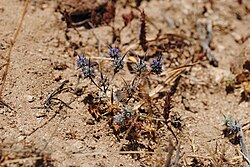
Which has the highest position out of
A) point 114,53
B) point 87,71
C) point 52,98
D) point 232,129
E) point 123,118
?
point 114,53

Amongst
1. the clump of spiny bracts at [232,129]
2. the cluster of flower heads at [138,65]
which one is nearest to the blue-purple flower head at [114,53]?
the cluster of flower heads at [138,65]

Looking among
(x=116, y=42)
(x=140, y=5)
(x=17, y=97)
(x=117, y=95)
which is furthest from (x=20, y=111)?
(x=140, y=5)

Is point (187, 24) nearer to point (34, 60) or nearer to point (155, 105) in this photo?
point (155, 105)

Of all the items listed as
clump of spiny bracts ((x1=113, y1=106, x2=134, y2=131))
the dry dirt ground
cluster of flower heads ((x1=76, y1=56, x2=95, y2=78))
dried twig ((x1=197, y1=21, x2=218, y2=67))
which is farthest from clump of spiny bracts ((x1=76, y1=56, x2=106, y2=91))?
dried twig ((x1=197, y1=21, x2=218, y2=67))

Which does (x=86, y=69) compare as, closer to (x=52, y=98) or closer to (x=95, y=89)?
(x=95, y=89)

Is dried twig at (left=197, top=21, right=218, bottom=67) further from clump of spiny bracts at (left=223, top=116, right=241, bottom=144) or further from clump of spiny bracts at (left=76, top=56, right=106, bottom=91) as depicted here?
clump of spiny bracts at (left=76, top=56, right=106, bottom=91)

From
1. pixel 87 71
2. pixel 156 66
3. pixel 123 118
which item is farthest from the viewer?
pixel 156 66

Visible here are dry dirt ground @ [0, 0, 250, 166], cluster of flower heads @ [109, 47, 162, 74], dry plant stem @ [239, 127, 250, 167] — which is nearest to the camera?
dry dirt ground @ [0, 0, 250, 166]

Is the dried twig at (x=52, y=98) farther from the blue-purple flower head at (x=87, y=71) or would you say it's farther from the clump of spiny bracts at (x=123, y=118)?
the clump of spiny bracts at (x=123, y=118)

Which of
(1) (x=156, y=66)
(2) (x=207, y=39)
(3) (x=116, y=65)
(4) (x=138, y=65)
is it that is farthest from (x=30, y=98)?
(2) (x=207, y=39)

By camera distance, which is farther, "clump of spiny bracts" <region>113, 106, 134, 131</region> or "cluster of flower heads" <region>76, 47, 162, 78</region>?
"cluster of flower heads" <region>76, 47, 162, 78</region>
